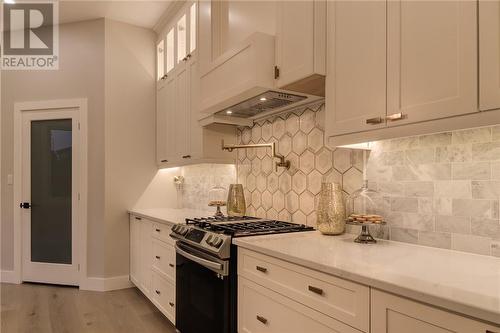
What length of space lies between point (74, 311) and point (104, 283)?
0.61 metres

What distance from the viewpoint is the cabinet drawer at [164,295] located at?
274 cm

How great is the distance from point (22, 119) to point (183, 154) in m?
2.28

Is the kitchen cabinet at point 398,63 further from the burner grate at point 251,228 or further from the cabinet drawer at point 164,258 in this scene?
the cabinet drawer at point 164,258

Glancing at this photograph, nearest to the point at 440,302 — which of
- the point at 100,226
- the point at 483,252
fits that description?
the point at 483,252

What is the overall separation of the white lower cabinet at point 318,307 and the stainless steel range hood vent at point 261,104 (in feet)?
3.19

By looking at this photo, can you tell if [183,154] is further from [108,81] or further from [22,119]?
[22,119]

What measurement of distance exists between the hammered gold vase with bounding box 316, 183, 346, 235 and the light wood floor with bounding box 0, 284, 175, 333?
1.73m

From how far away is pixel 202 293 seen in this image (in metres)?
2.13

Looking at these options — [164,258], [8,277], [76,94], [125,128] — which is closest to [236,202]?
[164,258]

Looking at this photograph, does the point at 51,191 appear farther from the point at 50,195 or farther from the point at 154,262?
the point at 154,262

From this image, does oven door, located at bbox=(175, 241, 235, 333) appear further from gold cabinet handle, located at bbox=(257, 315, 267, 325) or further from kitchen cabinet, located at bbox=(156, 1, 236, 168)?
kitchen cabinet, located at bbox=(156, 1, 236, 168)

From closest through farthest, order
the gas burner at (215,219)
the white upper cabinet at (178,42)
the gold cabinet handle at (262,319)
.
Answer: the gold cabinet handle at (262,319), the gas burner at (215,219), the white upper cabinet at (178,42)

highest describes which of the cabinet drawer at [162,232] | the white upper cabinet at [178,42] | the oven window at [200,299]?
the white upper cabinet at [178,42]

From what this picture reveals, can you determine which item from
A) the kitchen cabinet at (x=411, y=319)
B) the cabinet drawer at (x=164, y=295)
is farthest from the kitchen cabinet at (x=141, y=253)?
the kitchen cabinet at (x=411, y=319)
